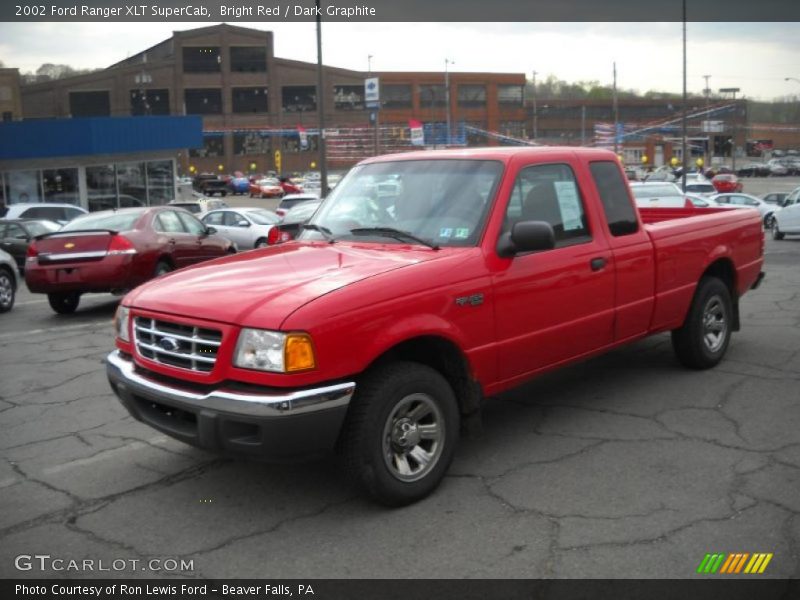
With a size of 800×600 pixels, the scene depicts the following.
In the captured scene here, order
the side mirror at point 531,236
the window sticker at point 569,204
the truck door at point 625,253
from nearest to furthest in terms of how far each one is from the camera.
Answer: the side mirror at point 531,236 < the window sticker at point 569,204 < the truck door at point 625,253

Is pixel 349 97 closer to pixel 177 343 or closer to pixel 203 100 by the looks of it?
pixel 203 100

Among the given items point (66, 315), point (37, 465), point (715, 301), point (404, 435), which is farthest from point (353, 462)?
point (66, 315)

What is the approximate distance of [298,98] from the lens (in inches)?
3656

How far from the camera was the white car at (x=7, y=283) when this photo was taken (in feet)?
39.9

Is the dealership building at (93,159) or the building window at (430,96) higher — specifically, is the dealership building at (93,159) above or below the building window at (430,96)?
below

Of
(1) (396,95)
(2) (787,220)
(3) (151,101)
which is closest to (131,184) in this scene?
(2) (787,220)

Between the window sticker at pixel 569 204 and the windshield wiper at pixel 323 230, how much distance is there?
1.53 m

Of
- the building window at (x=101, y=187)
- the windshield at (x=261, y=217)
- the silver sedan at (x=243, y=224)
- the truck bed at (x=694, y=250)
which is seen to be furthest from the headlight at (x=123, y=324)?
the building window at (x=101, y=187)

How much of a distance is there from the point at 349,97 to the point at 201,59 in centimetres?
1708

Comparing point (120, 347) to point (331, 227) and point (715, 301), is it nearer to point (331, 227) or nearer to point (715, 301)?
point (331, 227)

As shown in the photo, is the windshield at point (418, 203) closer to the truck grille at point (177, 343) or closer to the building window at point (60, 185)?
the truck grille at point (177, 343)

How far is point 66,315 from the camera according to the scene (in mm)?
11672

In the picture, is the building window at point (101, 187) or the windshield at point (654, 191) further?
the building window at point (101, 187)
